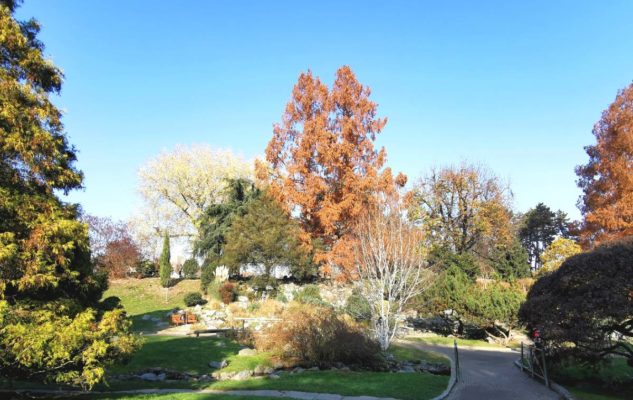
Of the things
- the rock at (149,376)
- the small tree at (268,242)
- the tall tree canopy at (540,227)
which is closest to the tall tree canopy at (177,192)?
the small tree at (268,242)

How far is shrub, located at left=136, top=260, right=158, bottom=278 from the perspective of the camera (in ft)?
118

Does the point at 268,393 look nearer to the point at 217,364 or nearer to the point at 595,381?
the point at 217,364

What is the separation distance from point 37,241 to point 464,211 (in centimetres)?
2881

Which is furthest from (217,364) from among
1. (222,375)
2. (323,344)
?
(323,344)

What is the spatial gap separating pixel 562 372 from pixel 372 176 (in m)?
14.9

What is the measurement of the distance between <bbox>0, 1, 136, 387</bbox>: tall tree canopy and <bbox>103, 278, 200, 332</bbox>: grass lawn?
16407 mm

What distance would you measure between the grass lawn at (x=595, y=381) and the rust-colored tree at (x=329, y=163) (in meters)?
12.8

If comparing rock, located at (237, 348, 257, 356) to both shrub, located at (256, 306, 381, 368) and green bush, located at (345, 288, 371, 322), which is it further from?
green bush, located at (345, 288, 371, 322)

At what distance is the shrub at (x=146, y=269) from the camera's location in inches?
1418

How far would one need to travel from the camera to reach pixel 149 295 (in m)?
30.5

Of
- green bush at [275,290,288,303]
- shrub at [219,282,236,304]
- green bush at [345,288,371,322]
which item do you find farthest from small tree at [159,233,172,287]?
green bush at [345,288,371,322]

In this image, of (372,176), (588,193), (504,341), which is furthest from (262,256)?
(588,193)

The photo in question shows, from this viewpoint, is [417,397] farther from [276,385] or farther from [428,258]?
[428,258]

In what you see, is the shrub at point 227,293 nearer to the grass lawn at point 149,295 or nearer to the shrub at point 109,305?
the grass lawn at point 149,295
